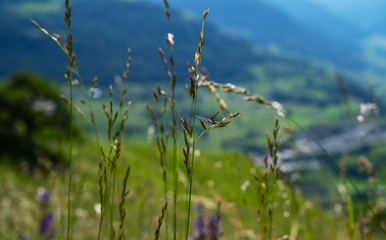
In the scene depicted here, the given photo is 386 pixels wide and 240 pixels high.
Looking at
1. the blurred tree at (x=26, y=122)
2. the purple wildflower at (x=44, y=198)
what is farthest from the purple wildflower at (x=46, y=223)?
the blurred tree at (x=26, y=122)

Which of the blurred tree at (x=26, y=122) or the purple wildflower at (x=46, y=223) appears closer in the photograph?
the purple wildflower at (x=46, y=223)

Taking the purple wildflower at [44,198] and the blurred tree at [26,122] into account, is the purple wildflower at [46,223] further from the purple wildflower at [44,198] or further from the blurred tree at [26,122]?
the blurred tree at [26,122]

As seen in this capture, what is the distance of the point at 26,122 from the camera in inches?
394

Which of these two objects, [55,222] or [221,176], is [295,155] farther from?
[221,176]

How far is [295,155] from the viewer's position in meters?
1.62

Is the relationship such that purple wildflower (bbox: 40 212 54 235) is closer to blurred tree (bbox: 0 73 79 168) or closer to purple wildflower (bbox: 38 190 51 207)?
purple wildflower (bbox: 38 190 51 207)

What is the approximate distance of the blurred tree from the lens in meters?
7.99

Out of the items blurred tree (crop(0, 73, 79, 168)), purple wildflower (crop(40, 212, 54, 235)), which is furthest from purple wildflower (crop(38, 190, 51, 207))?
blurred tree (crop(0, 73, 79, 168))

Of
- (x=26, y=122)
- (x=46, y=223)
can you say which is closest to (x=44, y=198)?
(x=46, y=223)

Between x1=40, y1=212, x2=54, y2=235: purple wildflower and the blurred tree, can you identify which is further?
the blurred tree

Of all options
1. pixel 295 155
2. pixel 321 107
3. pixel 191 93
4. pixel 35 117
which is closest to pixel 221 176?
pixel 35 117

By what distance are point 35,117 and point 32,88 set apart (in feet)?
10.4

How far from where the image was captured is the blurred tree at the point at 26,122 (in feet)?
26.2

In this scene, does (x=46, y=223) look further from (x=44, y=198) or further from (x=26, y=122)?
(x=26, y=122)
